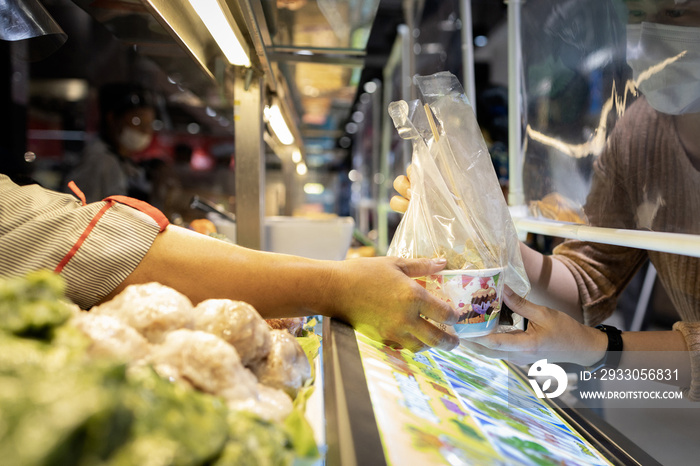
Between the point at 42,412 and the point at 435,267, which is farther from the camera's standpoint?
the point at 435,267

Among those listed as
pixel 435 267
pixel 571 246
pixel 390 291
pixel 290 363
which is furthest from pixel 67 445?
pixel 571 246

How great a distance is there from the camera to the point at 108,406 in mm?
344

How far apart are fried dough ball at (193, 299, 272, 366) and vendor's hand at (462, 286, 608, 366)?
57 centimetres

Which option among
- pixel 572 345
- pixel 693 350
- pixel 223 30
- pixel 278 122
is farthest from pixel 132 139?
pixel 693 350

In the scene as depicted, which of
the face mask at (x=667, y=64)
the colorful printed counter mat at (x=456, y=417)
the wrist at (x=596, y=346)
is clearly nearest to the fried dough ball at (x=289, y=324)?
the colorful printed counter mat at (x=456, y=417)

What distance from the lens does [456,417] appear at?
0.74 meters

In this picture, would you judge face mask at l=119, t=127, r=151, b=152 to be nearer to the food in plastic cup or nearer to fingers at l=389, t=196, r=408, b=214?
fingers at l=389, t=196, r=408, b=214

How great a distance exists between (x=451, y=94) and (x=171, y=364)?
0.93m

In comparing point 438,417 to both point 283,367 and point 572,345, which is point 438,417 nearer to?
point 283,367

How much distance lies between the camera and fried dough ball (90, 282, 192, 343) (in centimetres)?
62

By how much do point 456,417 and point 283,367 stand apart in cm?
30

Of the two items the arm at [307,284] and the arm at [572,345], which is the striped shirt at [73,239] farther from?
the arm at [572,345]

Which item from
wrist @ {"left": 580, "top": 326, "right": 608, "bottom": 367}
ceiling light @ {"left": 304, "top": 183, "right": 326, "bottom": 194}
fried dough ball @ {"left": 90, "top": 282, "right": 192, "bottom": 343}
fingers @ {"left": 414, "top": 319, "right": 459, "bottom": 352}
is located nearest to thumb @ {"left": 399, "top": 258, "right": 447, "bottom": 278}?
fingers @ {"left": 414, "top": 319, "right": 459, "bottom": 352}

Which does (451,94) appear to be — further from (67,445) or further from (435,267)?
(67,445)
